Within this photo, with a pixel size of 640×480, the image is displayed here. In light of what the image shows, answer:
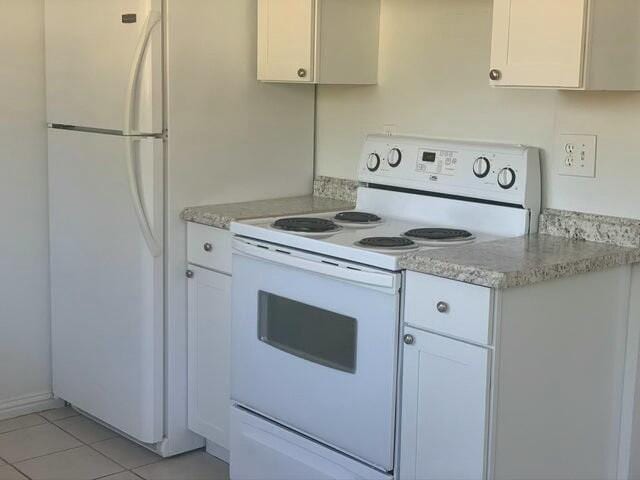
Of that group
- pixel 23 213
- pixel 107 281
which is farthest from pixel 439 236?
pixel 23 213

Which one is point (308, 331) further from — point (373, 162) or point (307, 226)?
point (373, 162)

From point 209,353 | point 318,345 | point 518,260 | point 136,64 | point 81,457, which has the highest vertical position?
point 136,64

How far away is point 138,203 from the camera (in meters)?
3.20

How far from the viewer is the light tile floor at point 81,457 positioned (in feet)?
10.8

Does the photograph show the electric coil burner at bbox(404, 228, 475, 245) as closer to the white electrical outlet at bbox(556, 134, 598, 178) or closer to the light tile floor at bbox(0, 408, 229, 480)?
the white electrical outlet at bbox(556, 134, 598, 178)

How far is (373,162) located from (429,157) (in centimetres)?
24

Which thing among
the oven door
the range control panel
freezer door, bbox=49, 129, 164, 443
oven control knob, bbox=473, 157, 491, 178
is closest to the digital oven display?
the range control panel

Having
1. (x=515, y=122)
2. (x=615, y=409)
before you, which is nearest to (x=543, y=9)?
(x=515, y=122)

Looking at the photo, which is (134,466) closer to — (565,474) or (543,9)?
(565,474)

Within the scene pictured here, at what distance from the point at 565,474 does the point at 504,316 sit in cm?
59

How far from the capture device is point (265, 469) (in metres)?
3.01

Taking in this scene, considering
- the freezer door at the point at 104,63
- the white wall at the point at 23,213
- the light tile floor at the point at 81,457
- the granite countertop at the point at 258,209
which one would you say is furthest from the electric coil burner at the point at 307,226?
the white wall at the point at 23,213

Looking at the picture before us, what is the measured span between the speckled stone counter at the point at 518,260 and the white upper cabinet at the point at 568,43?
44 cm

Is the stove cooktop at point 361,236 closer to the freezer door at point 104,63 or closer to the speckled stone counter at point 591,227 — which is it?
the speckled stone counter at point 591,227
